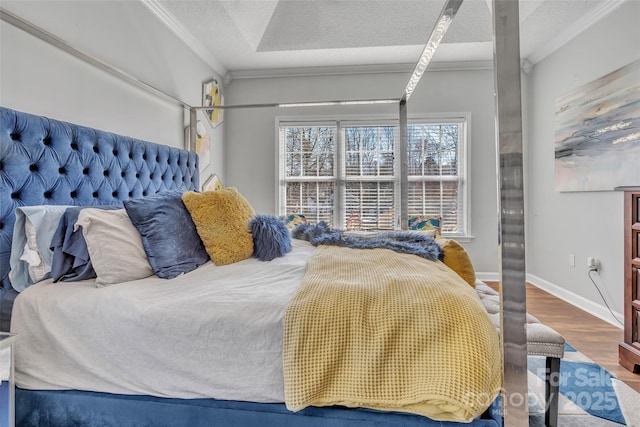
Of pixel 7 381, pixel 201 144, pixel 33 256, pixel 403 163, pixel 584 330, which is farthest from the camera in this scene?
pixel 201 144

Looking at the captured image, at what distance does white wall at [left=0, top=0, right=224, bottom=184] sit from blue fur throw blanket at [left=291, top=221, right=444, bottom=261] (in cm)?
139

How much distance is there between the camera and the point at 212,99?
344cm

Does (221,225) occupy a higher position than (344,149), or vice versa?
(344,149)

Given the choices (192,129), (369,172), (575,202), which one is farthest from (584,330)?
(192,129)

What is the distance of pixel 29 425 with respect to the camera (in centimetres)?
106

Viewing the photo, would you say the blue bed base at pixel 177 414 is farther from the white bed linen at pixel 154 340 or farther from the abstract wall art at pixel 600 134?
the abstract wall art at pixel 600 134

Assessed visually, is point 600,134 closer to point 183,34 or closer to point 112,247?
point 112,247

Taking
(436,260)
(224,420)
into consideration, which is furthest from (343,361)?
(436,260)

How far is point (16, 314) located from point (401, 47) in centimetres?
342

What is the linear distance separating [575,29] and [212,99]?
3.55 metres

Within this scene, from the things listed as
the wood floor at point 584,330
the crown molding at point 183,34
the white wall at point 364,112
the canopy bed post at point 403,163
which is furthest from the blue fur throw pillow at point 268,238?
the white wall at point 364,112

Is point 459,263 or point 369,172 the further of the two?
point 369,172

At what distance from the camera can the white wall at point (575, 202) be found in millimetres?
2486

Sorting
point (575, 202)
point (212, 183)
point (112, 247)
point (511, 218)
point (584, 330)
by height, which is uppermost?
point (212, 183)
